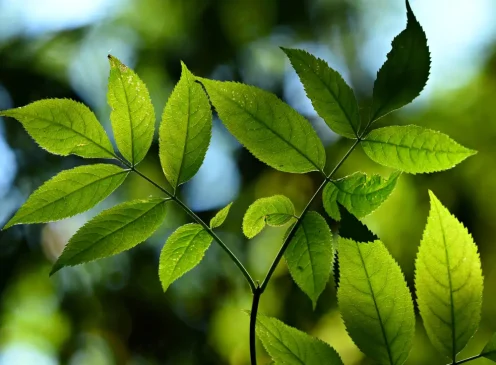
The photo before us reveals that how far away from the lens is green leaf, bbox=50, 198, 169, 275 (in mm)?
416

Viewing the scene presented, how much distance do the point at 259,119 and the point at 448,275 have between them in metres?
0.19

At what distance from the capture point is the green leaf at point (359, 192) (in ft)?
1.33

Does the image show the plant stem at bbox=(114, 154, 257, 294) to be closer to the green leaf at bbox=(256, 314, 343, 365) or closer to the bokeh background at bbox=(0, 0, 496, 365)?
the green leaf at bbox=(256, 314, 343, 365)

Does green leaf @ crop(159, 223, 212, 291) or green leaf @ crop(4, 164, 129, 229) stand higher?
→ green leaf @ crop(4, 164, 129, 229)

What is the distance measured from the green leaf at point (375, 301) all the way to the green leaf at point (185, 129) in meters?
0.16

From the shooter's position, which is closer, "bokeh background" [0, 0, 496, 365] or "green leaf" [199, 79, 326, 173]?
"green leaf" [199, 79, 326, 173]

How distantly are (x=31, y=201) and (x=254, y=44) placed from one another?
8.65ft

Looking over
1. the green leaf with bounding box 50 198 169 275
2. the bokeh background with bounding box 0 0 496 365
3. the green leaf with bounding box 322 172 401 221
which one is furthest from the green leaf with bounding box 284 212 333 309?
the bokeh background with bounding box 0 0 496 365

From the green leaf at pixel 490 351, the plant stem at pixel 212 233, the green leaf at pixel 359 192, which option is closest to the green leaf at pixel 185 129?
the plant stem at pixel 212 233

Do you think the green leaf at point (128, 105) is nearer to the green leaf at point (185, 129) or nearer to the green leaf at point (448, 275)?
the green leaf at point (185, 129)

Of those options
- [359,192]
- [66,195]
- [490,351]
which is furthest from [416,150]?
[66,195]

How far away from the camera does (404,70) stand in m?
0.39

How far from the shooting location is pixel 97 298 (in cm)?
231

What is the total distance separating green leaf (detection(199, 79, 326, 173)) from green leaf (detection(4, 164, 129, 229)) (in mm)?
146
